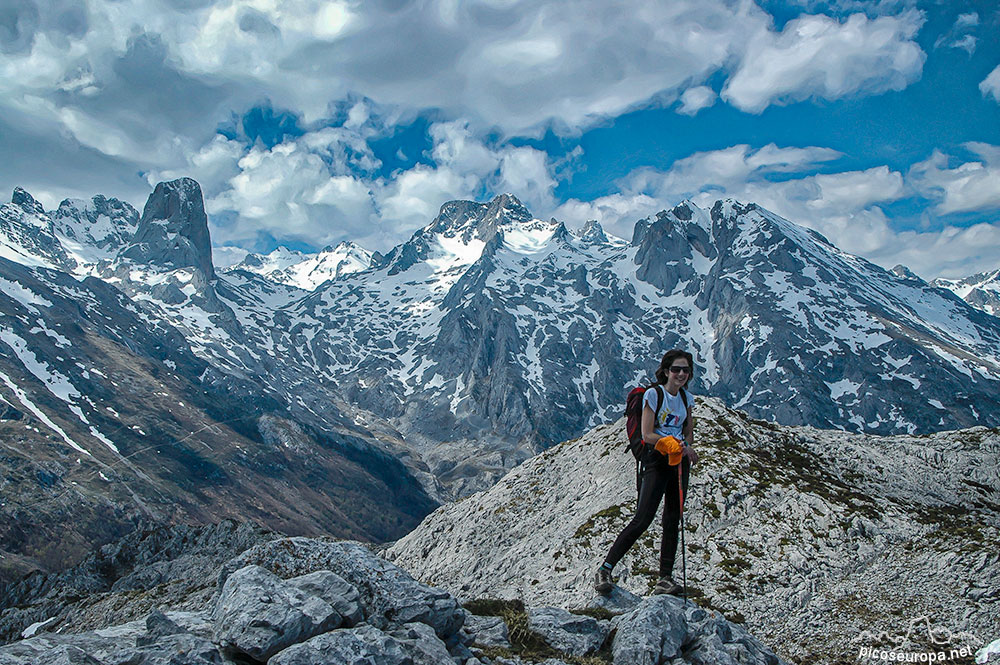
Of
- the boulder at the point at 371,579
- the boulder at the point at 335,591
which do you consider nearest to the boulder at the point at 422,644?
the boulder at the point at 371,579

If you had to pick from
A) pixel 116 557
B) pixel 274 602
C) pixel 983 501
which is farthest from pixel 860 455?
pixel 116 557

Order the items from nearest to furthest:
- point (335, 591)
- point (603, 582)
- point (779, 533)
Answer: point (335, 591), point (603, 582), point (779, 533)

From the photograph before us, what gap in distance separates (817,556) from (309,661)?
2161 centimetres

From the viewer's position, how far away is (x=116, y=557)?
7212 cm

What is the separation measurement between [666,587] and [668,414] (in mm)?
4557

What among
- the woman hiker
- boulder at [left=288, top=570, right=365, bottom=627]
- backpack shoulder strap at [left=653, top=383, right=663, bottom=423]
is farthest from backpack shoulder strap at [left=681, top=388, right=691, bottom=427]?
boulder at [left=288, top=570, right=365, bottom=627]

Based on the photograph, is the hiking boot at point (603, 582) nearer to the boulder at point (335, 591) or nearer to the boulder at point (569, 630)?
the boulder at point (569, 630)

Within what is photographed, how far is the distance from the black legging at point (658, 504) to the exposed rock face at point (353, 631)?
5.06 ft

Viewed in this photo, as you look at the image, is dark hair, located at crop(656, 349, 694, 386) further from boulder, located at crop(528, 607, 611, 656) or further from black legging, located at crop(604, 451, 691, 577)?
boulder, located at crop(528, 607, 611, 656)

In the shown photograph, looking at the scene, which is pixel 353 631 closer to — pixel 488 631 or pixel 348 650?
pixel 348 650

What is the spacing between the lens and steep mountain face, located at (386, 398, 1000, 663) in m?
19.9

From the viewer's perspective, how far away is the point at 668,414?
1559 cm

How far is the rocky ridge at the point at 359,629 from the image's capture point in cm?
1045

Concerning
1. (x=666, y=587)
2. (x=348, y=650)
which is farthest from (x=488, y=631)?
(x=348, y=650)
